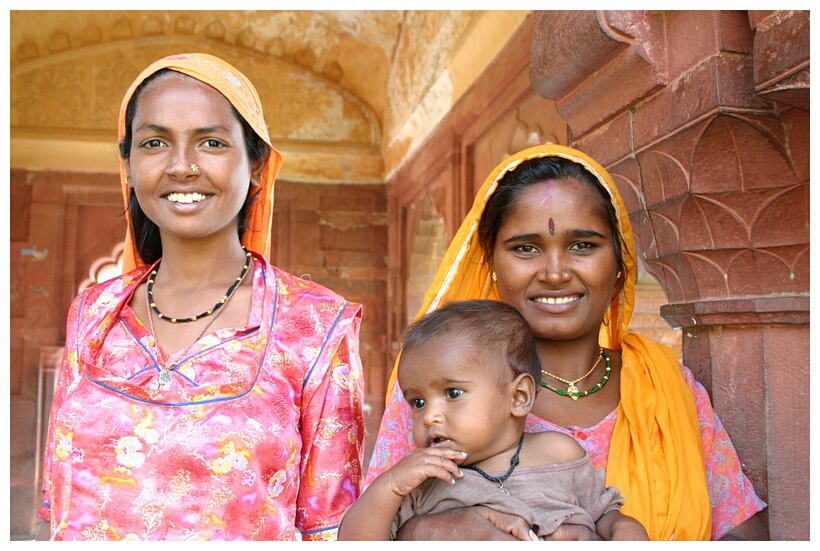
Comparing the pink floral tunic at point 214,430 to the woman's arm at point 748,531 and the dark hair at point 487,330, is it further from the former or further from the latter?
the woman's arm at point 748,531

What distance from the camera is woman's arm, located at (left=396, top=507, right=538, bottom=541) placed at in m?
1.33

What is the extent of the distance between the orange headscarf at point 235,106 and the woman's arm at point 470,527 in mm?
795

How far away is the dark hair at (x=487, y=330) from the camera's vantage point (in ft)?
4.77

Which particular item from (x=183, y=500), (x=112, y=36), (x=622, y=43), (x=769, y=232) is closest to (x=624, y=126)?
(x=622, y=43)

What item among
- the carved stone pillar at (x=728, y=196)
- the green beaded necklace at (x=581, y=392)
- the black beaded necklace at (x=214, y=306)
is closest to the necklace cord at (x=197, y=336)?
the black beaded necklace at (x=214, y=306)

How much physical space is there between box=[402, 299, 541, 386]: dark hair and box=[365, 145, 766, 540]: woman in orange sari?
0.10 metres

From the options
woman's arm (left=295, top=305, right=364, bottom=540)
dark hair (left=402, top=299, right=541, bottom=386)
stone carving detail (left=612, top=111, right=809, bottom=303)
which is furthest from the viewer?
stone carving detail (left=612, top=111, right=809, bottom=303)

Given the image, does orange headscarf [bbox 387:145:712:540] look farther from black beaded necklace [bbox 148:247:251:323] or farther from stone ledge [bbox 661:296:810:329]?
black beaded necklace [bbox 148:247:251:323]

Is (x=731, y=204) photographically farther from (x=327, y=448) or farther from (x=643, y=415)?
(x=327, y=448)

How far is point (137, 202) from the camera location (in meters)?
1.85

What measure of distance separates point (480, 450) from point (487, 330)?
0.72 ft

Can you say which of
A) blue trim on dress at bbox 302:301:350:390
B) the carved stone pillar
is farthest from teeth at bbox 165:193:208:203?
the carved stone pillar

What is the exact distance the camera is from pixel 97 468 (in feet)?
4.90
